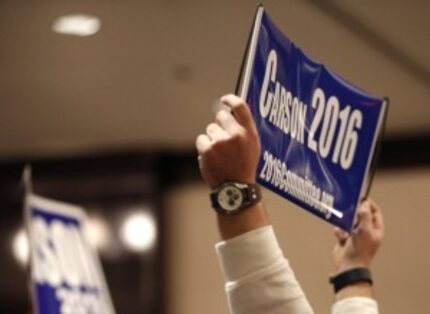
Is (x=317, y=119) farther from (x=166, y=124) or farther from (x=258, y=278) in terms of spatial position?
A: (x=166, y=124)

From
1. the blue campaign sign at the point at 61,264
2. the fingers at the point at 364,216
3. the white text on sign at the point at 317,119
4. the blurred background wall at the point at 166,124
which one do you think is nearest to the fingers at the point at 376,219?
the fingers at the point at 364,216

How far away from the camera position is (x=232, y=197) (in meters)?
1.24

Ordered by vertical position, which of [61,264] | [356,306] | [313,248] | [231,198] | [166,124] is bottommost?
[356,306]

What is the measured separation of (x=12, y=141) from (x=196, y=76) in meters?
1.45

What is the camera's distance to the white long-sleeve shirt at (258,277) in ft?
4.07

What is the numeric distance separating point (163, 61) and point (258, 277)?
329 centimetres

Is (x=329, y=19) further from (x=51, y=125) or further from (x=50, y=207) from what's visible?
(x=51, y=125)

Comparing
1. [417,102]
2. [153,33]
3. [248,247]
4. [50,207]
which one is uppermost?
[153,33]

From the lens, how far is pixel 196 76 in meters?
4.66

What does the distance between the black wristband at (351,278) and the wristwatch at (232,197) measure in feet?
1.55

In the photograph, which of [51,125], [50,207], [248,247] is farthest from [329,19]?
[248,247]

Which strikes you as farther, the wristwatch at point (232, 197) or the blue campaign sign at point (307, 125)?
the blue campaign sign at point (307, 125)

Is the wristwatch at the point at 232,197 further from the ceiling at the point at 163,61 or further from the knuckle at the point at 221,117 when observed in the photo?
the ceiling at the point at 163,61

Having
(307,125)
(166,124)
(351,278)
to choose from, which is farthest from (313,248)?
(307,125)
